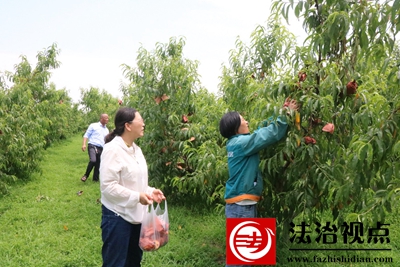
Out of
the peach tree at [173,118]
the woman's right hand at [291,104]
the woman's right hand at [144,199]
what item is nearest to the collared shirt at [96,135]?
the peach tree at [173,118]

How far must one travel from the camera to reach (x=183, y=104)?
5.08 metres

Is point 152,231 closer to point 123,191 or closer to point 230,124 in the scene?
point 123,191

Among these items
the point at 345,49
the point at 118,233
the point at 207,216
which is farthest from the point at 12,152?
the point at 345,49

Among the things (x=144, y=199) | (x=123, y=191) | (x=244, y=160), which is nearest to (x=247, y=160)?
(x=244, y=160)

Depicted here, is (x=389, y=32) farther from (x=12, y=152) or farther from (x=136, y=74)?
(x=12, y=152)

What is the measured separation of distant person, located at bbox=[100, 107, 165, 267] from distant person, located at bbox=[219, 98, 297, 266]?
57cm

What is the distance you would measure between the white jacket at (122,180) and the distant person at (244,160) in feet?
2.10

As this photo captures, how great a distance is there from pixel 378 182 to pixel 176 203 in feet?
11.6

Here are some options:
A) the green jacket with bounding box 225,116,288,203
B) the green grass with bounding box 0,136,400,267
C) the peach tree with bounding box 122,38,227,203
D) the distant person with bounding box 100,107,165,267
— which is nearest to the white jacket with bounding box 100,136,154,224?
the distant person with bounding box 100,107,165,267

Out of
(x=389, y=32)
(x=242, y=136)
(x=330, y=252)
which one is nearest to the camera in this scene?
(x=389, y=32)

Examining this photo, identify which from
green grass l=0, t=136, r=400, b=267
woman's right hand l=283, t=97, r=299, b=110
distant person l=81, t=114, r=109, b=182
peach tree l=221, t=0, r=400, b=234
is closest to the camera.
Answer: peach tree l=221, t=0, r=400, b=234

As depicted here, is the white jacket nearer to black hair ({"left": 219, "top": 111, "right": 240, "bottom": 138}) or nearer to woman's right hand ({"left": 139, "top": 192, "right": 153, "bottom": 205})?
woman's right hand ({"left": 139, "top": 192, "right": 153, "bottom": 205})

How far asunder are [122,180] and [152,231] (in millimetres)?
386

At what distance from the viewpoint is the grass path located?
3.62m
